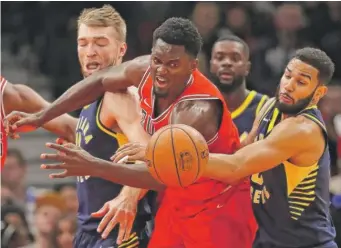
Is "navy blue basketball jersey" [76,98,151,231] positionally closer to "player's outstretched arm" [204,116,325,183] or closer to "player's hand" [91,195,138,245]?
"player's hand" [91,195,138,245]

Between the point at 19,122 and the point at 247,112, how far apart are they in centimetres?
212

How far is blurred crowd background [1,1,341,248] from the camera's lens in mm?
12195

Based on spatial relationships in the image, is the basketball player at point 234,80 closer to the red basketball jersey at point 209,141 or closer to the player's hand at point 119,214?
the red basketball jersey at point 209,141

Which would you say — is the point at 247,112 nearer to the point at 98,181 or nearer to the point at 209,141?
the point at 98,181

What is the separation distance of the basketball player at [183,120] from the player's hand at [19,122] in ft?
1.09

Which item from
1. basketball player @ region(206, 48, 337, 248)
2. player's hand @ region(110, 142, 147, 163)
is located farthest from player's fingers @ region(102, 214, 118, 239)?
basketball player @ region(206, 48, 337, 248)

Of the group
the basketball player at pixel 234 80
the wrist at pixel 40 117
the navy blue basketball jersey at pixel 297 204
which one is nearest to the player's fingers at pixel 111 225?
the navy blue basketball jersey at pixel 297 204

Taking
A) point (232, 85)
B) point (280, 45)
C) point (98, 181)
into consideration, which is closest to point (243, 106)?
point (232, 85)

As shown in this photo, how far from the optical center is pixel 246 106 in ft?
27.2

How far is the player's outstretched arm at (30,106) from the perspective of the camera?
745 cm

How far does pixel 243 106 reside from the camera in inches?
326

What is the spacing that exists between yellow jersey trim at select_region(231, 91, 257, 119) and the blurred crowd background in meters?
2.53

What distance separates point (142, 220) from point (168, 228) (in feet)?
0.94

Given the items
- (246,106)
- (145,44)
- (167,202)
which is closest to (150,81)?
(167,202)
